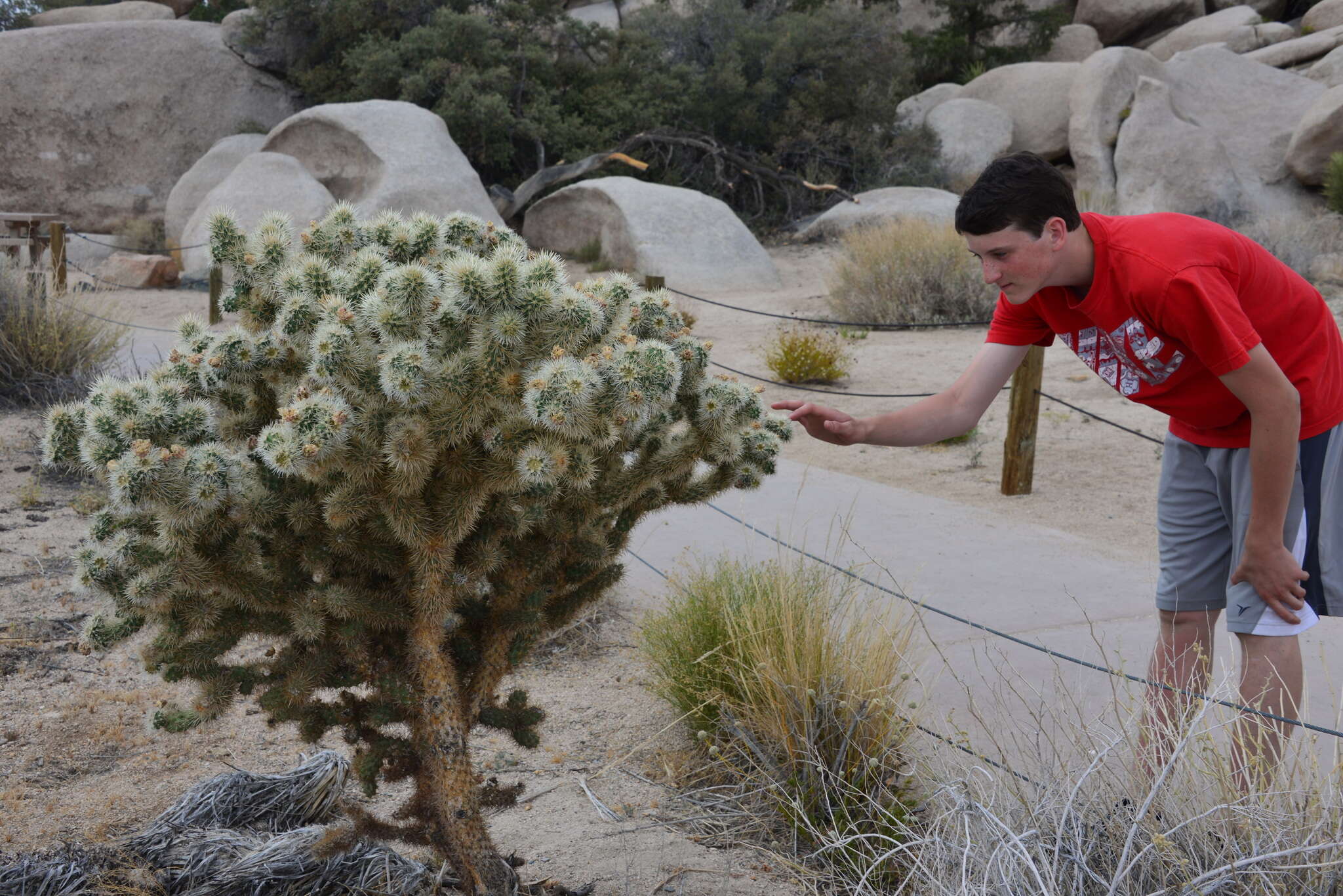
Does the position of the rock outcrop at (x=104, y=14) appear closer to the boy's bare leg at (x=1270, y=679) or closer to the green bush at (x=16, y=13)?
the green bush at (x=16, y=13)

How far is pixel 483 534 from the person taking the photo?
208 cm

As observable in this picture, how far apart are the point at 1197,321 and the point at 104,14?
27.3 m

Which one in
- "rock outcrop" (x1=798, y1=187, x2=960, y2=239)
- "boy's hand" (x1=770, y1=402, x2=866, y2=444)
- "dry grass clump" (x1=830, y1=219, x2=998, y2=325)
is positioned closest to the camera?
"boy's hand" (x1=770, y1=402, x2=866, y2=444)

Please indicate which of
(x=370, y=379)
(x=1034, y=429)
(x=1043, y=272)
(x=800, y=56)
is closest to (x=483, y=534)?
(x=370, y=379)

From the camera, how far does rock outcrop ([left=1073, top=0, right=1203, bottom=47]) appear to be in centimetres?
2536

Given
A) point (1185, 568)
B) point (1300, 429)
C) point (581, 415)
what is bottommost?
point (1185, 568)

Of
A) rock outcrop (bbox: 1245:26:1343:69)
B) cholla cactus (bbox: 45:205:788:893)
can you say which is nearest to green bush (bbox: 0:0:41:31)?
rock outcrop (bbox: 1245:26:1343:69)

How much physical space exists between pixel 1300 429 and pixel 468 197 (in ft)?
46.4

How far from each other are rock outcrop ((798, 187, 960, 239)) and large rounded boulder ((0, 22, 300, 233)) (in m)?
10.6

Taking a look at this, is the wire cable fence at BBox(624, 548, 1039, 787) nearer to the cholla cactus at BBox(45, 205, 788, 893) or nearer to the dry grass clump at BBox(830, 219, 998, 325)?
the cholla cactus at BBox(45, 205, 788, 893)

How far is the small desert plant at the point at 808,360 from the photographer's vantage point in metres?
8.99

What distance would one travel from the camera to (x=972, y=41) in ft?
79.9

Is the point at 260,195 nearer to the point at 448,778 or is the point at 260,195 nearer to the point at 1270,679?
the point at 448,778

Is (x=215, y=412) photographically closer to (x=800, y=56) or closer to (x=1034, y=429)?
(x=1034, y=429)
